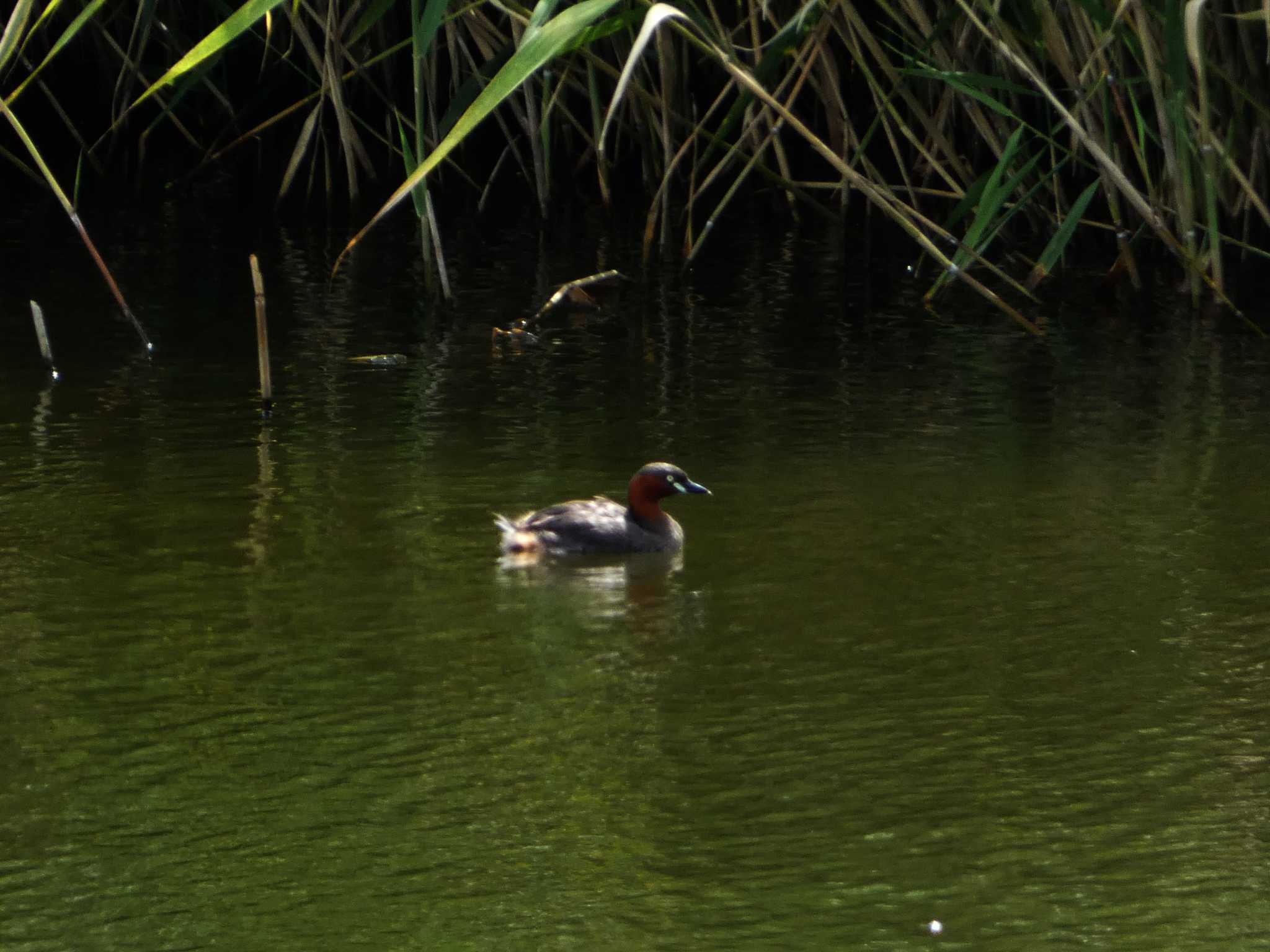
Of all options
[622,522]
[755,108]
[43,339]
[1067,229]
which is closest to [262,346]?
[43,339]

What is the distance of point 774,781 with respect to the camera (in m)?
5.22

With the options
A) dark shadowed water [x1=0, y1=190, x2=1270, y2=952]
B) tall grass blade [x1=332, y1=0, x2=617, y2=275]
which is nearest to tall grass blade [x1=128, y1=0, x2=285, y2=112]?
tall grass blade [x1=332, y1=0, x2=617, y2=275]

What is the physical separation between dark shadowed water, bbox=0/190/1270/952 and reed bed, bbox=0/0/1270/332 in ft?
2.54

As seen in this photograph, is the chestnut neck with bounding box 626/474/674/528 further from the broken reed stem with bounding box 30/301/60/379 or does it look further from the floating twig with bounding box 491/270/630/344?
the broken reed stem with bounding box 30/301/60/379

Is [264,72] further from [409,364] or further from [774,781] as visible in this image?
[774,781]

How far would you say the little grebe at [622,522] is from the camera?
735cm

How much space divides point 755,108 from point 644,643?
595 cm

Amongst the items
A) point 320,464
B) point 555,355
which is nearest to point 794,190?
point 555,355

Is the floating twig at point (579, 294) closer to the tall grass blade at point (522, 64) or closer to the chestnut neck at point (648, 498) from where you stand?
the tall grass blade at point (522, 64)

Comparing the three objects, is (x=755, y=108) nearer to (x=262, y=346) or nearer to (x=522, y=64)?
(x=262, y=346)

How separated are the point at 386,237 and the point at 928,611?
321 inches

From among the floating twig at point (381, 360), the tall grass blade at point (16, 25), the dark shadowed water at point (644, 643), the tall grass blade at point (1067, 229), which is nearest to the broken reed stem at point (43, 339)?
the dark shadowed water at point (644, 643)

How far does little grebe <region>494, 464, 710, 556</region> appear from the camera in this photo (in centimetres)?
735

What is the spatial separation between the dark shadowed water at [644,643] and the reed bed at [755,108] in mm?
776
